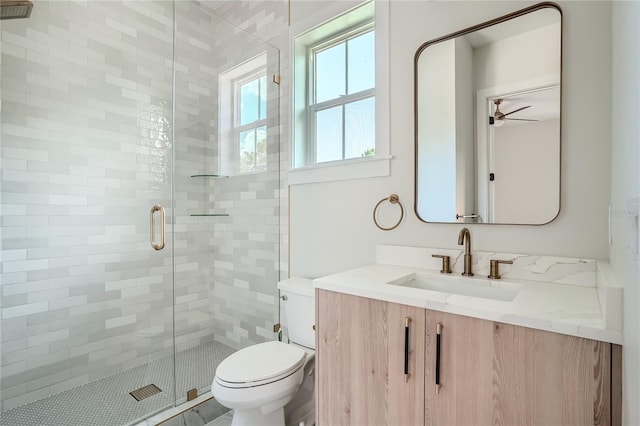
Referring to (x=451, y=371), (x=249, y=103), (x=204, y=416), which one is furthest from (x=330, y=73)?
(x=204, y=416)

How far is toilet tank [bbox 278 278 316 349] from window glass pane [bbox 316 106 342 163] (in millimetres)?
824

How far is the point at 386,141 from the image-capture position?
176cm

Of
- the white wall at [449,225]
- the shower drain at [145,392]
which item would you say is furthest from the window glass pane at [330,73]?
the shower drain at [145,392]

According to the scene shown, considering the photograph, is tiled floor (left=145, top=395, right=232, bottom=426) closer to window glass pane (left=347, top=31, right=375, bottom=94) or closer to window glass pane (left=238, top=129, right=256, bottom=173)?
window glass pane (left=238, top=129, right=256, bottom=173)

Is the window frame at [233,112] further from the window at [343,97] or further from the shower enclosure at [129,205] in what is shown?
the window at [343,97]

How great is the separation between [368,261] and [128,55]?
2.06 metres

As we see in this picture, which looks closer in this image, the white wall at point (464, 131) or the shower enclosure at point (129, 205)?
the white wall at point (464, 131)

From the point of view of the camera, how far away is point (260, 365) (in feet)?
5.09

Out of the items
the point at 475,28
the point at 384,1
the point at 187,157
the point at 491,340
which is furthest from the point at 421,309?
the point at 187,157

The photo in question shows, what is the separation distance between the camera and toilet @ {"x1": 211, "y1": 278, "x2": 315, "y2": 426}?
56.5 inches

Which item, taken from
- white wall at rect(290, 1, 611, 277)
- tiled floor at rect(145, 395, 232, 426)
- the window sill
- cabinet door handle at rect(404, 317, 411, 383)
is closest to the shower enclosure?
tiled floor at rect(145, 395, 232, 426)

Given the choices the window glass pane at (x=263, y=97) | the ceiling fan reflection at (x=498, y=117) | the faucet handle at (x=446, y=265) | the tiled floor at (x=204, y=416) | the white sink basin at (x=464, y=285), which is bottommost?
the tiled floor at (x=204, y=416)

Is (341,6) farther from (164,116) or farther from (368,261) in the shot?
(368,261)

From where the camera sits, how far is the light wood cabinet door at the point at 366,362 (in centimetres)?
111
